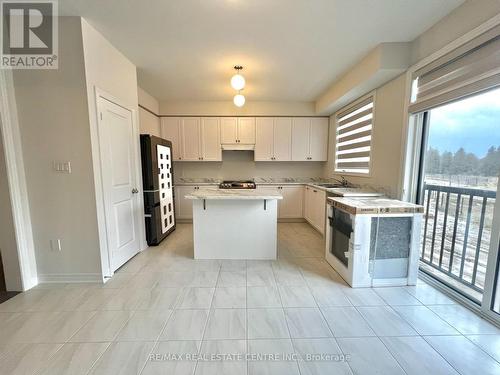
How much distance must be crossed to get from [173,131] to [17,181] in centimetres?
278

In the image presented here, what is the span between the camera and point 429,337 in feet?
4.91

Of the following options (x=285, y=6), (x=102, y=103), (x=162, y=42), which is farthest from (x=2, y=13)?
(x=285, y=6)

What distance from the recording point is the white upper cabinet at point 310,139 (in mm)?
4559

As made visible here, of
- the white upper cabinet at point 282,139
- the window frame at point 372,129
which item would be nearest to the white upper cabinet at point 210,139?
the white upper cabinet at point 282,139

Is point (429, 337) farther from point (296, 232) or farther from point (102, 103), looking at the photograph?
point (102, 103)

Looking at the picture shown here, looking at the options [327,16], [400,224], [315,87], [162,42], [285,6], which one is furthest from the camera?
[315,87]

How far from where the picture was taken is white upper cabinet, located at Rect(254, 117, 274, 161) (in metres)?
4.52

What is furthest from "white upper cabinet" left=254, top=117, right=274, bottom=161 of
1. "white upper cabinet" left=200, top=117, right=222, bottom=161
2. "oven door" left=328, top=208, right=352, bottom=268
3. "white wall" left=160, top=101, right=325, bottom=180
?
"oven door" left=328, top=208, right=352, bottom=268

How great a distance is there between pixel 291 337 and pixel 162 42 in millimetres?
3116

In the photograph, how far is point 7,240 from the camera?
2.03 m

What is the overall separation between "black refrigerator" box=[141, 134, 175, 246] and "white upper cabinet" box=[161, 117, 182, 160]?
33.7 inches

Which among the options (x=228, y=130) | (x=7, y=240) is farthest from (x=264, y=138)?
(x=7, y=240)

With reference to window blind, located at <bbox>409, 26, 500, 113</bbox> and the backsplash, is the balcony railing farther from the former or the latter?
the backsplash

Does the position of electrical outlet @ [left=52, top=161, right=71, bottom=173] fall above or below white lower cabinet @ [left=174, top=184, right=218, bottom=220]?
above
